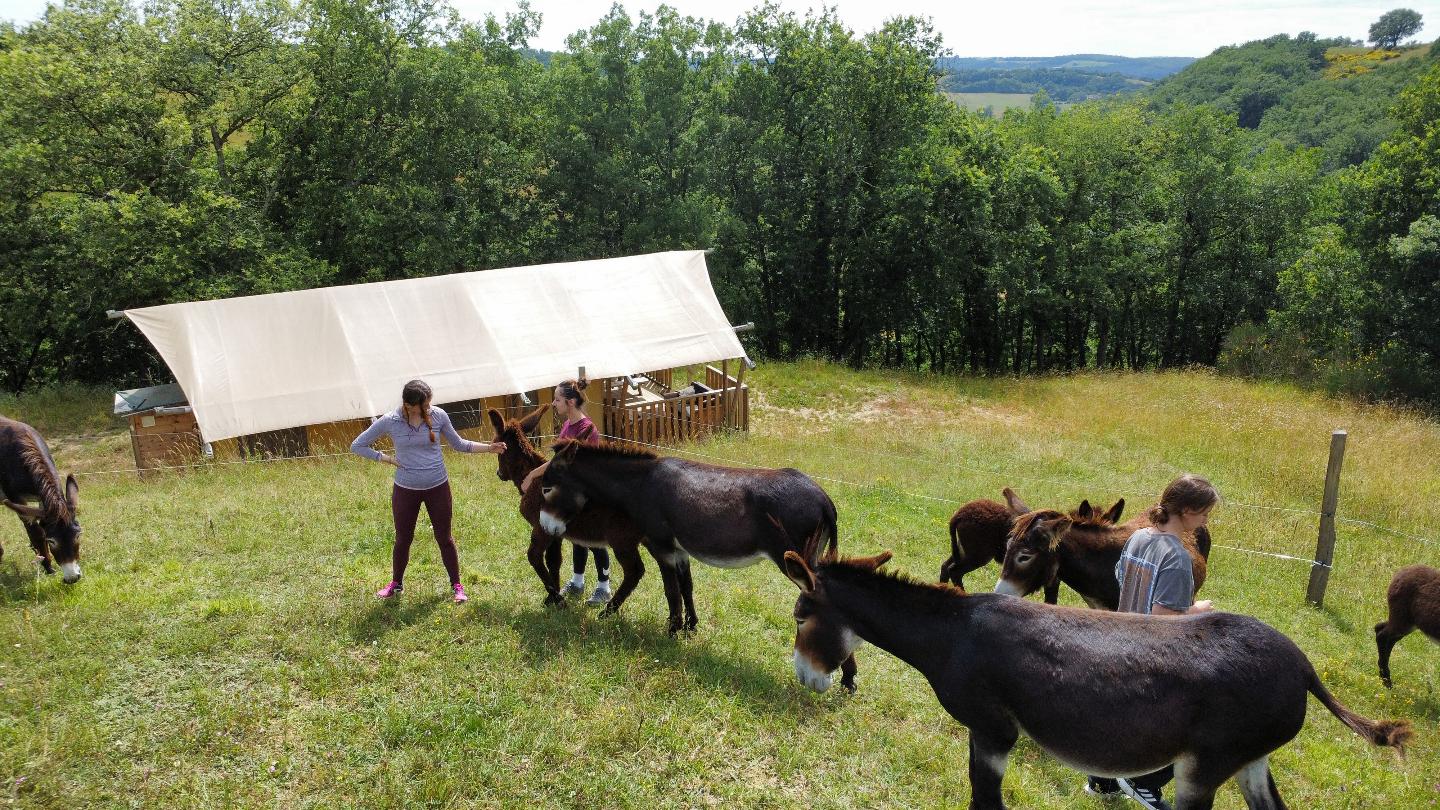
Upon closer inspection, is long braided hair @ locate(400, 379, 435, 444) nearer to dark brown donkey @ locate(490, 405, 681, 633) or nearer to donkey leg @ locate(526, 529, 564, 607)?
dark brown donkey @ locate(490, 405, 681, 633)

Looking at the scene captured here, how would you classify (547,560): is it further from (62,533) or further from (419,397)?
(62,533)

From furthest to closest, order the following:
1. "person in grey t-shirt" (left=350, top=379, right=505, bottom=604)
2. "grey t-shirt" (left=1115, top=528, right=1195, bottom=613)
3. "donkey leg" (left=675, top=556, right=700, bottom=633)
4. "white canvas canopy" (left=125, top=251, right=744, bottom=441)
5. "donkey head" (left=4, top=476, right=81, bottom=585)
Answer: "white canvas canopy" (left=125, top=251, right=744, bottom=441) → "donkey head" (left=4, top=476, right=81, bottom=585) → "donkey leg" (left=675, top=556, right=700, bottom=633) → "person in grey t-shirt" (left=350, top=379, right=505, bottom=604) → "grey t-shirt" (left=1115, top=528, right=1195, bottom=613)

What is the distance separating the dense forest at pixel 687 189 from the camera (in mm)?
22391

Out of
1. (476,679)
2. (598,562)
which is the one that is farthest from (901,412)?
(476,679)

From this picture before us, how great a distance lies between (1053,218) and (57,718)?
33.4 metres

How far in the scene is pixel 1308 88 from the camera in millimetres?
78938

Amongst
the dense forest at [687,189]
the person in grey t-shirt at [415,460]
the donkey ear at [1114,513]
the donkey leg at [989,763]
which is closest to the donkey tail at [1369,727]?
the donkey leg at [989,763]

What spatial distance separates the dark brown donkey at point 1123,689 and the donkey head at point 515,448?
436cm

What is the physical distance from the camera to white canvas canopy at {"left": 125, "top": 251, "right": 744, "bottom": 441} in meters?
14.2

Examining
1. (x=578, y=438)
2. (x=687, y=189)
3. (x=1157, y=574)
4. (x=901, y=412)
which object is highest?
(x=687, y=189)

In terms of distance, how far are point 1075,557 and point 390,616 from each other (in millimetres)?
5427

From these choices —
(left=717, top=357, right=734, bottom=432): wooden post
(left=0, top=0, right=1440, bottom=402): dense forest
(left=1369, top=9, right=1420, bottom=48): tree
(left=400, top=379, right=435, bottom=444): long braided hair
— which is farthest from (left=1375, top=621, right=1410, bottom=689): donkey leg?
(left=1369, top=9, right=1420, bottom=48): tree

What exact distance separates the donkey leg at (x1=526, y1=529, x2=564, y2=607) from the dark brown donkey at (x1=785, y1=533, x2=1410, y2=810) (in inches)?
142

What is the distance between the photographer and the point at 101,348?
25844mm
